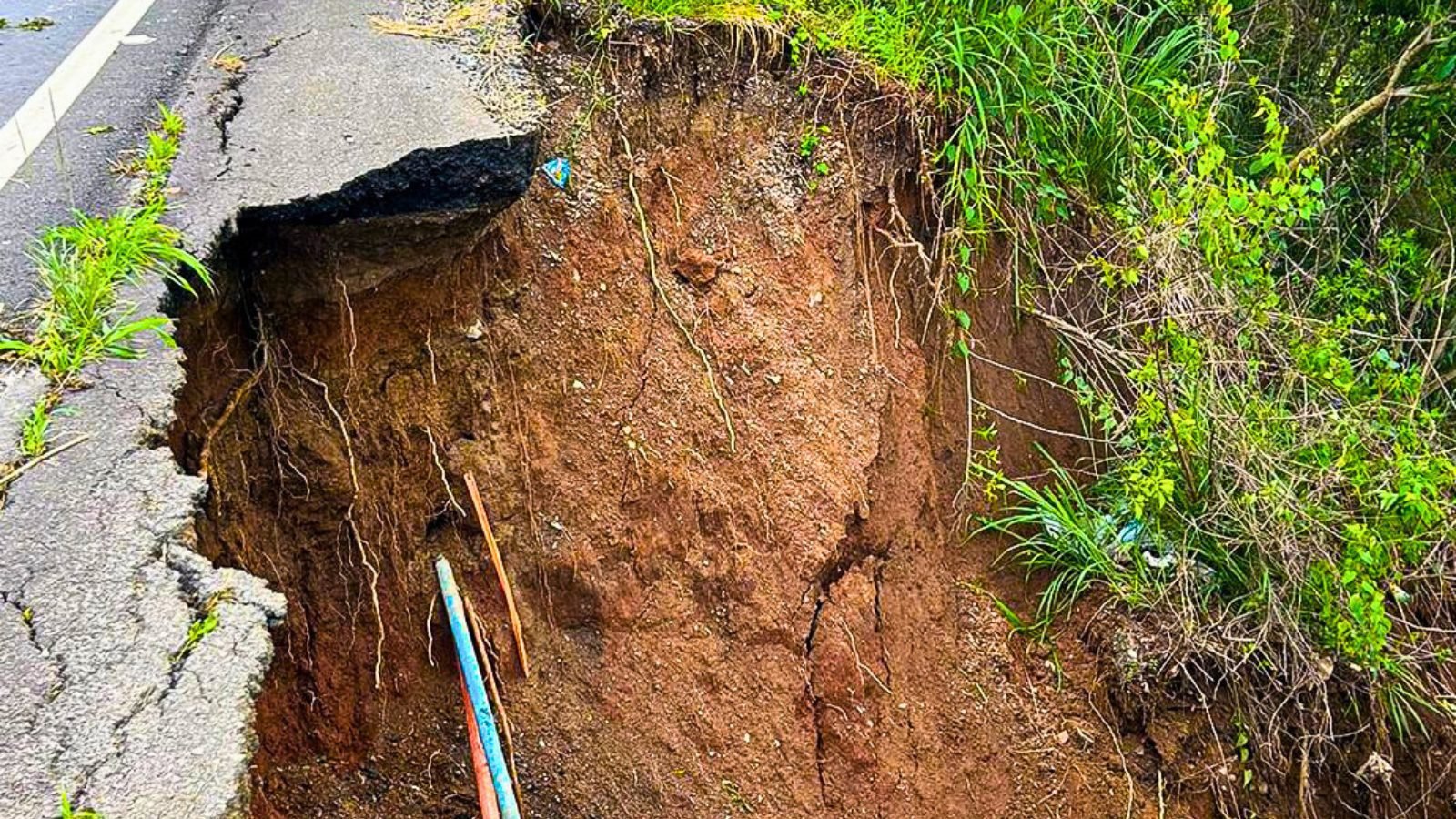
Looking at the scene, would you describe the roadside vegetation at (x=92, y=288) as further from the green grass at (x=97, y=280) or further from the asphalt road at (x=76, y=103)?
the asphalt road at (x=76, y=103)

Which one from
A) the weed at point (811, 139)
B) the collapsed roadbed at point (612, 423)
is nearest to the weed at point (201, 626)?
the collapsed roadbed at point (612, 423)

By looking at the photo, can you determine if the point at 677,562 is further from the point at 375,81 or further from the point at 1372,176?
the point at 1372,176

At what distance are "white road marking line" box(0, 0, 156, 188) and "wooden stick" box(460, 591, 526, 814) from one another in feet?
5.97

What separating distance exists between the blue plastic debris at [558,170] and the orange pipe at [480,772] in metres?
1.56

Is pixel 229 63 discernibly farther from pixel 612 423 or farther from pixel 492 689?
pixel 492 689

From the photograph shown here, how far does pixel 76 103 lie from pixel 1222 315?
3.91 meters

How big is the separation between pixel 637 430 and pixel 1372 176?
3.21 metres

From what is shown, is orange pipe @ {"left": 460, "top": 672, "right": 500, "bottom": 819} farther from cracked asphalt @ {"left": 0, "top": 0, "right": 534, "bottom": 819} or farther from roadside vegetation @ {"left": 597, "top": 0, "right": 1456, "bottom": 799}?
roadside vegetation @ {"left": 597, "top": 0, "right": 1456, "bottom": 799}

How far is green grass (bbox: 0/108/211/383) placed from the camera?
219cm

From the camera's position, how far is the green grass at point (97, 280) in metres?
2.19

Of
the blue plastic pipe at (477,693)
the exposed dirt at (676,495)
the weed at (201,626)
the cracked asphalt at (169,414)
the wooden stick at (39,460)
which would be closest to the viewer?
the cracked asphalt at (169,414)

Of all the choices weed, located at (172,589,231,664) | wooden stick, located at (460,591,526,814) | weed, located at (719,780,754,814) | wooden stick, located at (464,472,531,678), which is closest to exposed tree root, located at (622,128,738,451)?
wooden stick, located at (464,472,531,678)

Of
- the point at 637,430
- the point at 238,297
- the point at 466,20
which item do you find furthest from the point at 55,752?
the point at 466,20

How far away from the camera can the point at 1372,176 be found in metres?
4.27
